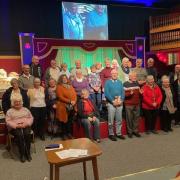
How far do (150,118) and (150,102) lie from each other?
1.09 feet

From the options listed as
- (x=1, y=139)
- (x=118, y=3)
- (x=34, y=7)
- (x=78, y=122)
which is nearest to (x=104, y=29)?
(x=118, y=3)

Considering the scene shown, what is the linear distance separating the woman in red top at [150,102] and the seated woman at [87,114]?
1040mm

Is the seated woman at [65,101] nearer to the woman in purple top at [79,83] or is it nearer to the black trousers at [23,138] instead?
the woman in purple top at [79,83]

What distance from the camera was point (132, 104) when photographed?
18.4 ft

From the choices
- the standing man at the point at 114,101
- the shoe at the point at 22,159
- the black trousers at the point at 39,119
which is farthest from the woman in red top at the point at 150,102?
the shoe at the point at 22,159

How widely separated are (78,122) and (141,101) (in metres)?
1.26

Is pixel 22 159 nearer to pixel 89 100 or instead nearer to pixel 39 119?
pixel 39 119

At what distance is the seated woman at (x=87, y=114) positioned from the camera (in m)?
5.20

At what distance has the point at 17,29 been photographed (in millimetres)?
7266

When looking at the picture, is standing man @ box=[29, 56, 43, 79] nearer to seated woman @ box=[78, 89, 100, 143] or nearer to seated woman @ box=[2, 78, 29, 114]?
seated woman @ box=[2, 78, 29, 114]

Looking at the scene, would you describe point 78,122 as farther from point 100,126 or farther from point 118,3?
point 118,3

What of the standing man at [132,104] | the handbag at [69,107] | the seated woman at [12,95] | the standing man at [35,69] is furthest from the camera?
the standing man at [35,69]

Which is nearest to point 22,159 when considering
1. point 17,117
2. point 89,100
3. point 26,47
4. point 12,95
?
point 17,117

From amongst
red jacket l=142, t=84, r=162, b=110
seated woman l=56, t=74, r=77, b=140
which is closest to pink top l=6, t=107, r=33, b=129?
seated woman l=56, t=74, r=77, b=140
